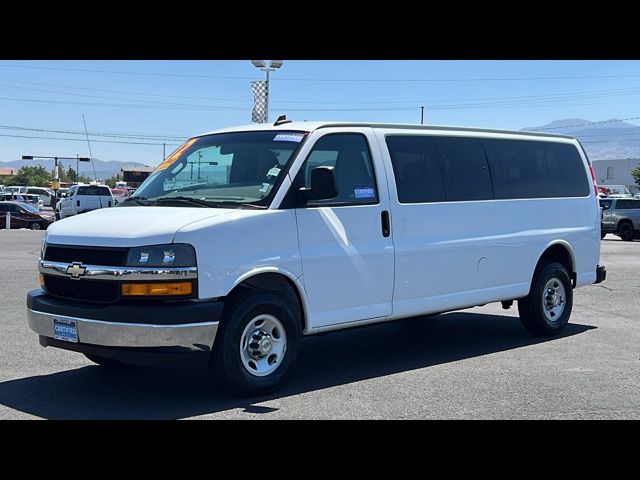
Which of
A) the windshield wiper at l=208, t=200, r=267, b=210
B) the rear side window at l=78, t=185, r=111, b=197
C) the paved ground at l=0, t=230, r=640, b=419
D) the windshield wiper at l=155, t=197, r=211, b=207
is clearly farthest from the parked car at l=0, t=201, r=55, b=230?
the windshield wiper at l=208, t=200, r=267, b=210

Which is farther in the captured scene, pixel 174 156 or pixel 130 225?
pixel 174 156

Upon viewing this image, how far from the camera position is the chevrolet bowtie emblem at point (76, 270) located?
581 centimetres

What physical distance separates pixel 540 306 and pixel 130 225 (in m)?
5.02

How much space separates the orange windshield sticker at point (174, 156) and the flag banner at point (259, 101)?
14728 millimetres

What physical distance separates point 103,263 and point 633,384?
4602mm

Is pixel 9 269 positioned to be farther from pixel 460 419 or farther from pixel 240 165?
pixel 460 419

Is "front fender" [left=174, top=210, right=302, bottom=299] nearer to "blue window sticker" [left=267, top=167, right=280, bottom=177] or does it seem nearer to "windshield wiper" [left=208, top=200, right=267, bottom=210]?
"windshield wiper" [left=208, top=200, right=267, bottom=210]

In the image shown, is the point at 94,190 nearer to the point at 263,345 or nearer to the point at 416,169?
the point at 416,169

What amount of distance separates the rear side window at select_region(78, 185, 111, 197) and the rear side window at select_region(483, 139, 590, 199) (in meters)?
29.4

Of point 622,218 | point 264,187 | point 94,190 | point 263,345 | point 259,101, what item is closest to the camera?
point 263,345

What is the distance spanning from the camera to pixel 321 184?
624 cm

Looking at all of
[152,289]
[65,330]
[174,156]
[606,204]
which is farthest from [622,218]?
[65,330]

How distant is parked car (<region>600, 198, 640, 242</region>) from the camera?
29.9m

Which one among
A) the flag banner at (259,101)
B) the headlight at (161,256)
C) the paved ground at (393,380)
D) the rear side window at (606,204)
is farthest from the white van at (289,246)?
the rear side window at (606,204)
